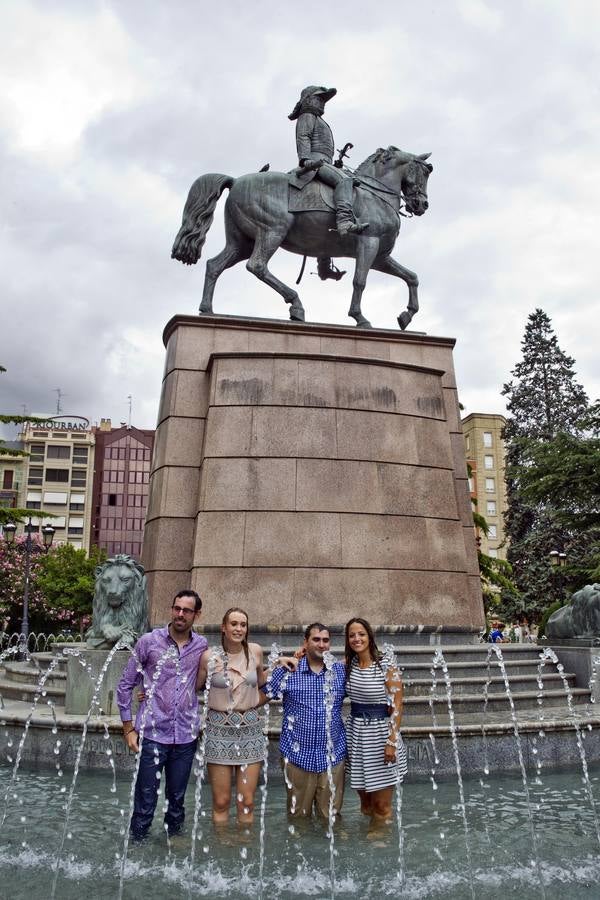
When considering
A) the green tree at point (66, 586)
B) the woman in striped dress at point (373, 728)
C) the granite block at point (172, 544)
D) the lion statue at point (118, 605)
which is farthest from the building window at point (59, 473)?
the woman in striped dress at point (373, 728)

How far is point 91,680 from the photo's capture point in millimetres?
8438

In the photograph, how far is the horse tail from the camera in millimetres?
13695

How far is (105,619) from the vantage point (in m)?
8.79

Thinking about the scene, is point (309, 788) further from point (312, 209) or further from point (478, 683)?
point (312, 209)

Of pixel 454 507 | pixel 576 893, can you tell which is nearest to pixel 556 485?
pixel 454 507

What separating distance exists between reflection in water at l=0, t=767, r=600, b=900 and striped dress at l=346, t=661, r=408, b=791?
0.43 m

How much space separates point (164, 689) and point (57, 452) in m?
87.6

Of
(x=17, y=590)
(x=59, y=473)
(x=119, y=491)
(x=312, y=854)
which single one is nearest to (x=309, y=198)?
(x=312, y=854)

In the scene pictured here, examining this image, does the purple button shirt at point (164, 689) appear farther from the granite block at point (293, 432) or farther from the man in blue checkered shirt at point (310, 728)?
the granite block at point (293, 432)

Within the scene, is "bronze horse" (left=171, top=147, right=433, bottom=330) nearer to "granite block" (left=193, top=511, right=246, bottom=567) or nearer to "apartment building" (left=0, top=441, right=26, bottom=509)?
"granite block" (left=193, top=511, right=246, bottom=567)

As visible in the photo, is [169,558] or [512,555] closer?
[169,558]

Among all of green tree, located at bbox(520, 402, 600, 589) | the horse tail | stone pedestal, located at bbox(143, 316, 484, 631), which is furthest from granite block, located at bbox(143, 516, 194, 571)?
green tree, located at bbox(520, 402, 600, 589)

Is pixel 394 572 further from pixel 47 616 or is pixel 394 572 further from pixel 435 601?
pixel 47 616

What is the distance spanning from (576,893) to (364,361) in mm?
8909
